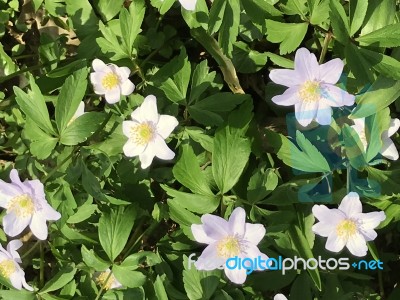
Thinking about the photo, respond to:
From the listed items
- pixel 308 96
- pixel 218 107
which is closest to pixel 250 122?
pixel 218 107

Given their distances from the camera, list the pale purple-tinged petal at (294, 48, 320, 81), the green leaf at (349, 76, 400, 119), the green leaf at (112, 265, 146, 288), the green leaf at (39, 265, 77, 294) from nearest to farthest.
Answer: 1. the pale purple-tinged petal at (294, 48, 320, 81)
2. the green leaf at (349, 76, 400, 119)
3. the green leaf at (112, 265, 146, 288)
4. the green leaf at (39, 265, 77, 294)

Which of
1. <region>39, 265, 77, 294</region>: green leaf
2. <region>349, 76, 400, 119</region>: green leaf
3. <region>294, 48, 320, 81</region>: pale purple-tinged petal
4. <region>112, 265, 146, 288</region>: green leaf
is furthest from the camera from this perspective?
<region>39, 265, 77, 294</region>: green leaf

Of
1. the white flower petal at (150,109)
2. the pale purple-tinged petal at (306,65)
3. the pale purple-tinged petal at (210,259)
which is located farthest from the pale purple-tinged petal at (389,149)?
the white flower petal at (150,109)

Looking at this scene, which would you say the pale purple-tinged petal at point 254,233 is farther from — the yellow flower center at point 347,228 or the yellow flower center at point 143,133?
the yellow flower center at point 143,133

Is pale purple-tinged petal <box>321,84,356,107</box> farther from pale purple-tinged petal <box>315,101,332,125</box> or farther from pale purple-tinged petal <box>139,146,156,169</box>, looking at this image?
pale purple-tinged petal <box>139,146,156,169</box>

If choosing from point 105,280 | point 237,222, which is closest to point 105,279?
point 105,280

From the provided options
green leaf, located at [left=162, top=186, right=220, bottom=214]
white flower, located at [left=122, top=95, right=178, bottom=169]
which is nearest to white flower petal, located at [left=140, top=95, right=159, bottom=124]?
white flower, located at [left=122, top=95, right=178, bottom=169]
